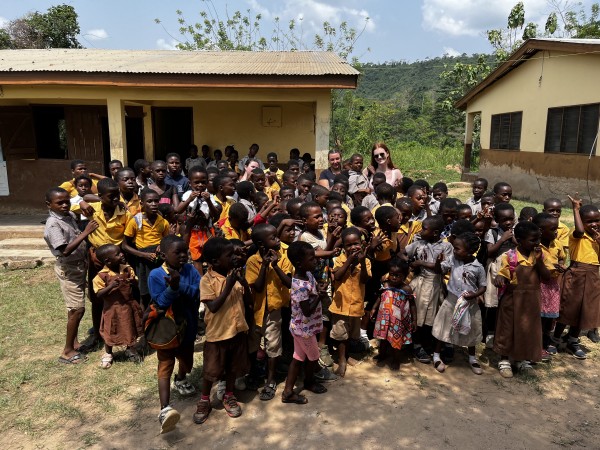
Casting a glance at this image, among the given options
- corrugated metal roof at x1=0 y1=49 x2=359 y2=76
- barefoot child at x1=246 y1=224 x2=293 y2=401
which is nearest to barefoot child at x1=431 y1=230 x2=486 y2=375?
barefoot child at x1=246 y1=224 x2=293 y2=401

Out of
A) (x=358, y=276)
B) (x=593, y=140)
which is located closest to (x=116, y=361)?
(x=358, y=276)

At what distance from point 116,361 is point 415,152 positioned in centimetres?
1959

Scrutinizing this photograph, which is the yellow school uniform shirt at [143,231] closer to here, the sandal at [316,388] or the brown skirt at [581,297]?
the sandal at [316,388]

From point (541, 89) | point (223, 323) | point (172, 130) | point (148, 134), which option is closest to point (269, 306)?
point (223, 323)

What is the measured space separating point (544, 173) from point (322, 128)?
7.18 m

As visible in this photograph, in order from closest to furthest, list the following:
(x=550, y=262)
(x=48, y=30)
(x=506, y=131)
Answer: (x=550, y=262) → (x=506, y=131) → (x=48, y=30)

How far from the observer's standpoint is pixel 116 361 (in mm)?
3703

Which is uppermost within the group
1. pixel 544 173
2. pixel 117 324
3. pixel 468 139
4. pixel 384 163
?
pixel 468 139

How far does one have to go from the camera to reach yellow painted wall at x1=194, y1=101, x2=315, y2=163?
32.0 ft

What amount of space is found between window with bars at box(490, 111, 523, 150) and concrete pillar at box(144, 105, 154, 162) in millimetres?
9899

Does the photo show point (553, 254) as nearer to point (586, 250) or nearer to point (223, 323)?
point (586, 250)

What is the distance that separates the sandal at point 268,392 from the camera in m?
3.08

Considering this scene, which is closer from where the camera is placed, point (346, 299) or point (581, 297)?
point (346, 299)

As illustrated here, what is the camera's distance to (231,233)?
3586 millimetres
